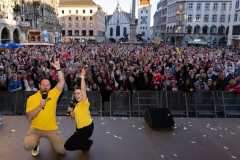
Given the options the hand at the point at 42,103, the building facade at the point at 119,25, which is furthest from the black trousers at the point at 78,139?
the building facade at the point at 119,25

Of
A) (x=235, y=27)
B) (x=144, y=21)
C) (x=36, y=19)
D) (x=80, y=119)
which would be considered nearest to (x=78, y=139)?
(x=80, y=119)

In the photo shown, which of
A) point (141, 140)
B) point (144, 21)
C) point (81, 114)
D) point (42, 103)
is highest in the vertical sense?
point (144, 21)

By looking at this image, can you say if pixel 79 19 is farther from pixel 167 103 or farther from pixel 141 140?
pixel 141 140

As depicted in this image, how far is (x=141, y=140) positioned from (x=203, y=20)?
8381cm

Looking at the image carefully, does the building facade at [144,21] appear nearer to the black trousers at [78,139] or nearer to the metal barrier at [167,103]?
the metal barrier at [167,103]

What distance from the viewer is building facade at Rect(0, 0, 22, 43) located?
3954 centimetres

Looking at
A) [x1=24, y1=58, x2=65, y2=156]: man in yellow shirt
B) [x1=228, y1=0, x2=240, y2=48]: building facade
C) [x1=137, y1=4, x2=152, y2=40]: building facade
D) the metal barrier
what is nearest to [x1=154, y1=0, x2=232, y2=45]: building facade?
[x1=228, y1=0, x2=240, y2=48]: building facade

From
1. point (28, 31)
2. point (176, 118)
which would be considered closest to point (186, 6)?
point (28, 31)

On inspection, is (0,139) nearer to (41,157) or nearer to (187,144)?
(41,157)

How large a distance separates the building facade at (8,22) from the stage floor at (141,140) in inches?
1327

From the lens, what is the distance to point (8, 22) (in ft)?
135

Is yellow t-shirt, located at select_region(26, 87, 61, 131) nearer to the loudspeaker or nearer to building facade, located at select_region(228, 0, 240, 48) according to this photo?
the loudspeaker

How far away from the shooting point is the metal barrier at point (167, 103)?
10273mm

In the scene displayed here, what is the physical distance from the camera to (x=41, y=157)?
6512 mm
